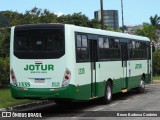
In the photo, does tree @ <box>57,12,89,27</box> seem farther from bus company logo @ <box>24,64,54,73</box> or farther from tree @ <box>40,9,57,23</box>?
bus company logo @ <box>24,64,54,73</box>

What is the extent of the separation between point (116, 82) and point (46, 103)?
3319 mm

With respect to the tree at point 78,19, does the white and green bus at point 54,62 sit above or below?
below

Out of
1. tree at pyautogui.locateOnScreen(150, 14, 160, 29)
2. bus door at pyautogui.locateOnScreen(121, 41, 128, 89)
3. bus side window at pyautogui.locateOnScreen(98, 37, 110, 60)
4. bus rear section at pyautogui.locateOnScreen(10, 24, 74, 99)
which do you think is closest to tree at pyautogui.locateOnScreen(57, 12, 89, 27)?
bus door at pyautogui.locateOnScreen(121, 41, 128, 89)

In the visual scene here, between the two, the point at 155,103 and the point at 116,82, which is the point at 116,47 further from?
the point at 155,103

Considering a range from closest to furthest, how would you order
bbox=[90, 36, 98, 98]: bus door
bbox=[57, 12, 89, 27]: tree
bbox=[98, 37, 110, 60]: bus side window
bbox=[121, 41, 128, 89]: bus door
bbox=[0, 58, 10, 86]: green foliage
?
bbox=[90, 36, 98, 98]: bus door, bbox=[98, 37, 110, 60]: bus side window, bbox=[121, 41, 128, 89]: bus door, bbox=[0, 58, 10, 86]: green foliage, bbox=[57, 12, 89, 27]: tree

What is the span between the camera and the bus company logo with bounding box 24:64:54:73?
1505 centimetres

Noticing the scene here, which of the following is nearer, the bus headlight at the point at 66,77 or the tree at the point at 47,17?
the bus headlight at the point at 66,77

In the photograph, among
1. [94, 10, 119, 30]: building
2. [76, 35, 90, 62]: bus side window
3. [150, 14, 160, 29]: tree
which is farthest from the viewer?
[150, 14, 160, 29]: tree

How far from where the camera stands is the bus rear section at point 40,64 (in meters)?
14.9

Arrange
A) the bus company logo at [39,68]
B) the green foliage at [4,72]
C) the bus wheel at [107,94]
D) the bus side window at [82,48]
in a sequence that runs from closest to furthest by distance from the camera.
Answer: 1. the bus company logo at [39,68]
2. the bus side window at [82,48]
3. the bus wheel at [107,94]
4. the green foliage at [4,72]

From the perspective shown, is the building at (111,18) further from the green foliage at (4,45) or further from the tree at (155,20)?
the green foliage at (4,45)

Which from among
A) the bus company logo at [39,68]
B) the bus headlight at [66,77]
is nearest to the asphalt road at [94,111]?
the bus headlight at [66,77]

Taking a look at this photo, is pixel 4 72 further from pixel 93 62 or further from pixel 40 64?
pixel 40 64

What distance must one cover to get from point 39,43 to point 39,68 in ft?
2.94
